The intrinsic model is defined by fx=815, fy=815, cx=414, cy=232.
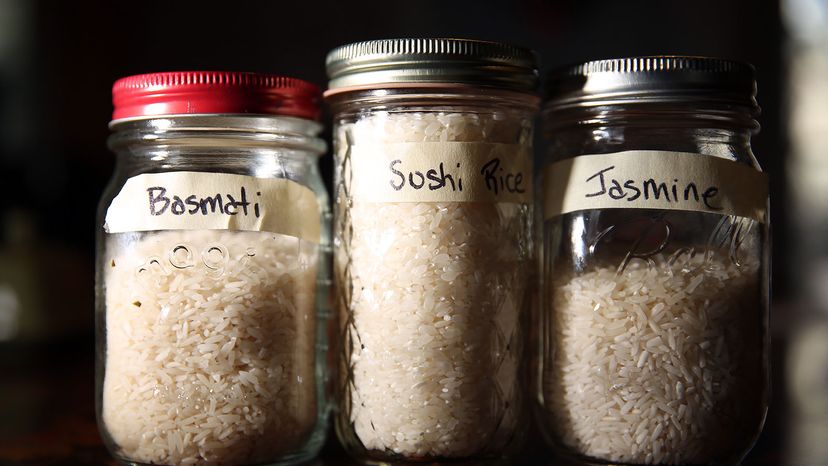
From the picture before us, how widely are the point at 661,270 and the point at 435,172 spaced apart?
20 centimetres

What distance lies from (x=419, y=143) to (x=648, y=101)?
0.20 m

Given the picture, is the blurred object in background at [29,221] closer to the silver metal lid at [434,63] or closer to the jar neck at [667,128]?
the silver metal lid at [434,63]

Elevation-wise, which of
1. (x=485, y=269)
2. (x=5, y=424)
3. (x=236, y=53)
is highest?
(x=236, y=53)

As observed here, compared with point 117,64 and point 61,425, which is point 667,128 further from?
point 117,64

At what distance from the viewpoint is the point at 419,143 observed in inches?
26.8

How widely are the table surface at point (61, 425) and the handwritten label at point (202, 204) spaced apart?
0.76 feet

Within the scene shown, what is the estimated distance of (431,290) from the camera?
0.67 metres

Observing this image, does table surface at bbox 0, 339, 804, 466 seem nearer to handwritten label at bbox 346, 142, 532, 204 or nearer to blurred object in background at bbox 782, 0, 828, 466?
handwritten label at bbox 346, 142, 532, 204

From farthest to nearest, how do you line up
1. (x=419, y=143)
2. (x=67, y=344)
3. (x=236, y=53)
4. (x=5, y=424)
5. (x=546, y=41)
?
(x=546, y=41) < (x=236, y=53) < (x=67, y=344) < (x=5, y=424) < (x=419, y=143)

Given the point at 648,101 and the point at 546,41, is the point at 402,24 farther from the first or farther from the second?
the point at 648,101

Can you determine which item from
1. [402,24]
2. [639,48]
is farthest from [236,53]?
[639,48]

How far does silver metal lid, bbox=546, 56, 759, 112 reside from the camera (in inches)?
26.8

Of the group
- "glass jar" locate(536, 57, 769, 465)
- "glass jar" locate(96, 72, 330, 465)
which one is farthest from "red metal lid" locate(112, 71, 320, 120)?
"glass jar" locate(536, 57, 769, 465)

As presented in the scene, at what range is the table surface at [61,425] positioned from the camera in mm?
768
